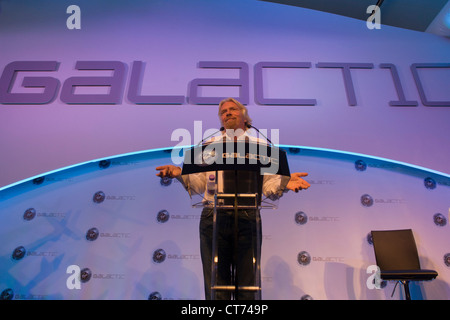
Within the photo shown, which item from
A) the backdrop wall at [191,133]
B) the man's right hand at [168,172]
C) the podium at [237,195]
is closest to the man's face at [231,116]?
the podium at [237,195]

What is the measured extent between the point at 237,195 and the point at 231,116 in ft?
2.24

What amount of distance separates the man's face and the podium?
42 cm

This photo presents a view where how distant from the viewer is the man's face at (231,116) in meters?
2.13

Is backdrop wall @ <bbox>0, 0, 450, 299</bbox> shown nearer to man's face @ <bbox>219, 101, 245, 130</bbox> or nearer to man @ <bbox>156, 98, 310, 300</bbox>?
man's face @ <bbox>219, 101, 245, 130</bbox>

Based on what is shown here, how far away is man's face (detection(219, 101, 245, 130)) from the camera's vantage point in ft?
7.00

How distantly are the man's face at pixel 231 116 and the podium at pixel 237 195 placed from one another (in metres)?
0.42

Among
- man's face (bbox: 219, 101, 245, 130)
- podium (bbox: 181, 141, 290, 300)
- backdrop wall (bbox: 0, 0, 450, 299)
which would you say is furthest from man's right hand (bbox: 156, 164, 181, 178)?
backdrop wall (bbox: 0, 0, 450, 299)

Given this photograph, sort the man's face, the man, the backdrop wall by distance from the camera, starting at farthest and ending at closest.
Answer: the backdrop wall, the man's face, the man

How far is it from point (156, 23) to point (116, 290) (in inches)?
121

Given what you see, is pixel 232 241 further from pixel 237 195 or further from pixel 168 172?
pixel 168 172

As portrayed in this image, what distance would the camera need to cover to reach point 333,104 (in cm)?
357

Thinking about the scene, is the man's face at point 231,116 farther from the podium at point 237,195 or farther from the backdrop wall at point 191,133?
the backdrop wall at point 191,133
